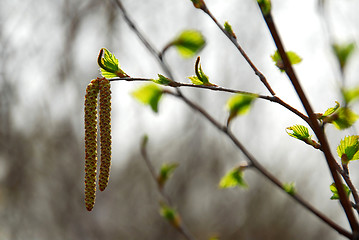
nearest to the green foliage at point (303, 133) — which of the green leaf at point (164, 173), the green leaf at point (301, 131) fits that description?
the green leaf at point (301, 131)

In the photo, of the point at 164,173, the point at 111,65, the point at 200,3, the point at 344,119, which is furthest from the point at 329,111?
the point at 164,173

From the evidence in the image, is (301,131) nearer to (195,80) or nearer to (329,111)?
(329,111)

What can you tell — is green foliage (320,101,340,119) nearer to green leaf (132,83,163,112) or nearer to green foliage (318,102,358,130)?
green foliage (318,102,358,130)

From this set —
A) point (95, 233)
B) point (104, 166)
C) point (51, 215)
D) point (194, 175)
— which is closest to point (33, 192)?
point (51, 215)

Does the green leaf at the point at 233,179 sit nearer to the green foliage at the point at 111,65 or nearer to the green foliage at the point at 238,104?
the green foliage at the point at 238,104

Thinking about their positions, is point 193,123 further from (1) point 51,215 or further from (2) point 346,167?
(2) point 346,167

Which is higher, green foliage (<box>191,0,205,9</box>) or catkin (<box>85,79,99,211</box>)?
green foliage (<box>191,0,205,9</box>)

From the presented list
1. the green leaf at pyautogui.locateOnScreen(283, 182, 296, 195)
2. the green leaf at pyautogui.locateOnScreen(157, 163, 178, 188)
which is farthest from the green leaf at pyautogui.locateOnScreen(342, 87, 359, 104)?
the green leaf at pyautogui.locateOnScreen(157, 163, 178, 188)
